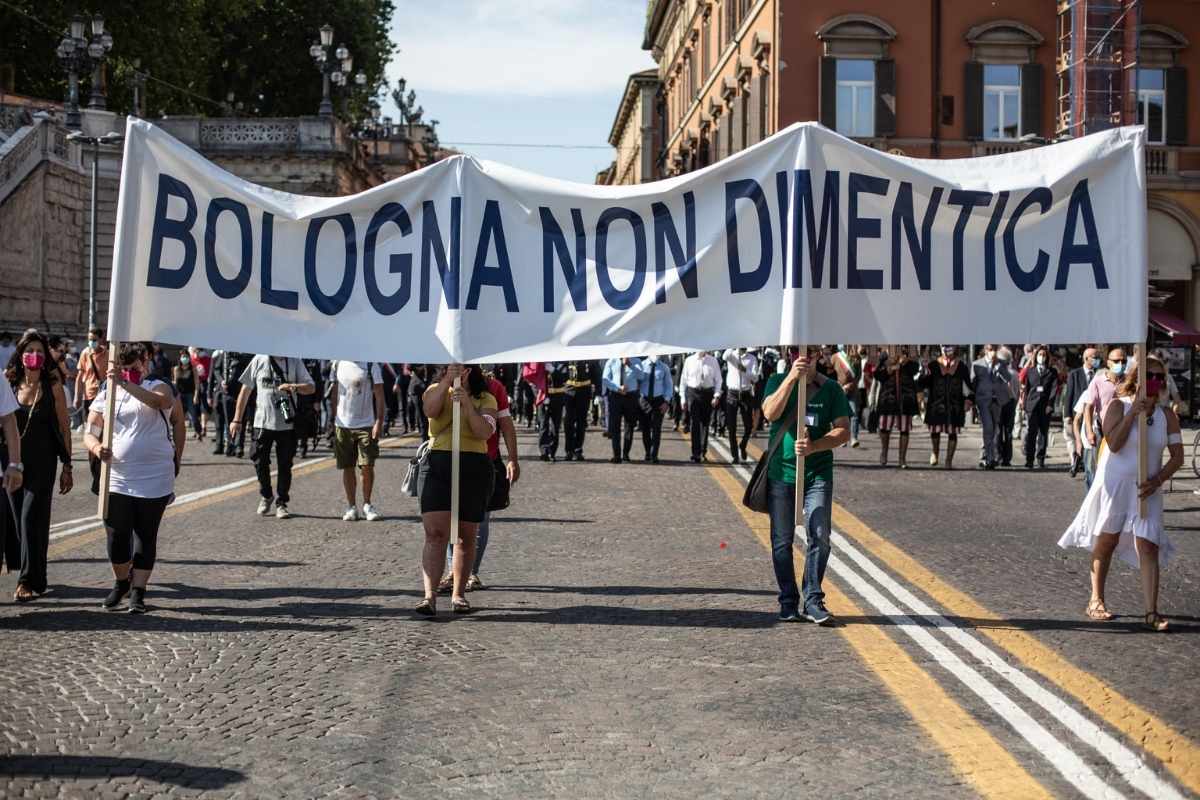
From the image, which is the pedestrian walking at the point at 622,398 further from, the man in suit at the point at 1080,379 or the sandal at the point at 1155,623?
the sandal at the point at 1155,623

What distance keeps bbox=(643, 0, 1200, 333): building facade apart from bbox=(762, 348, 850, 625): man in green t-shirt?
31.6 meters

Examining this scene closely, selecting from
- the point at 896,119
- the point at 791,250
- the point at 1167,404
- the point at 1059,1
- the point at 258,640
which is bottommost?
the point at 258,640

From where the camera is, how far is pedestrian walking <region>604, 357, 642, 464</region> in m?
23.0

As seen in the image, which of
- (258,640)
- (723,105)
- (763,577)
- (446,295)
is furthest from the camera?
(723,105)

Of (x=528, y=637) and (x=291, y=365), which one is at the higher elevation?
(x=291, y=365)

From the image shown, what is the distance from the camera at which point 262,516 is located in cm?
1489

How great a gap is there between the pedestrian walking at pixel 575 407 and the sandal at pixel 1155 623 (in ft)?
48.3

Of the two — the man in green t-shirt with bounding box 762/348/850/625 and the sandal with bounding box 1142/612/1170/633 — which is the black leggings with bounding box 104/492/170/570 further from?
the sandal with bounding box 1142/612/1170/633

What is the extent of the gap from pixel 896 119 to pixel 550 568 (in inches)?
1235

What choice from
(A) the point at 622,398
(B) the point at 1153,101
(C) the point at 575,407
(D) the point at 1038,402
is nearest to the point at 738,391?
(A) the point at 622,398

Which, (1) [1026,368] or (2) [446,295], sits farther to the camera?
(1) [1026,368]

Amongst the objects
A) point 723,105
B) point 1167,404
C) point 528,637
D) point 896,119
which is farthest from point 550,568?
point 723,105

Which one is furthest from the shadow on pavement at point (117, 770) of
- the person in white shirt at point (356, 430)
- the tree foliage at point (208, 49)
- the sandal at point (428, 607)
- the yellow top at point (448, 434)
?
the tree foliage at point (208, 49)

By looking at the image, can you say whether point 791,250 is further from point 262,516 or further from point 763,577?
point 262,516
